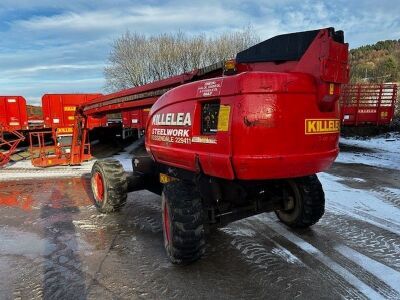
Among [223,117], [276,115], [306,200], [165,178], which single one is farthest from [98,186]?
[276,115]

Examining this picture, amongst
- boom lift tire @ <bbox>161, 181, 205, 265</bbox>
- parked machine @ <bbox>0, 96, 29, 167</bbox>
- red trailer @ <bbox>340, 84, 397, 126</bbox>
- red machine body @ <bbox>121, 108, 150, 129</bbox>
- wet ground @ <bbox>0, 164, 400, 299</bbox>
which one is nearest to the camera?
wet ground @ <bbox>0, 164, 400, 299</bbox>

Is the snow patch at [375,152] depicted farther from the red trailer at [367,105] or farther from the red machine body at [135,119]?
the red machine body at [135,119]

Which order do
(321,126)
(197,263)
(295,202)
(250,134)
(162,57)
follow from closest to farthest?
(250,134), (321,126), (197,263), (295,202), (162,57)

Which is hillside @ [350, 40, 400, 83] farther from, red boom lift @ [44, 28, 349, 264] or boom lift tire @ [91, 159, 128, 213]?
red boom lift @ [44, 28, 349, 264]

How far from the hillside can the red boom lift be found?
1032 inches

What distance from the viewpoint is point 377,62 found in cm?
4472

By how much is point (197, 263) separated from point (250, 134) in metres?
1.64

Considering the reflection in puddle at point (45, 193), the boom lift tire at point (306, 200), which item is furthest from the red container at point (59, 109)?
the boom lift tire at point (306, 200)

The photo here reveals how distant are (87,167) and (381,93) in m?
11.4

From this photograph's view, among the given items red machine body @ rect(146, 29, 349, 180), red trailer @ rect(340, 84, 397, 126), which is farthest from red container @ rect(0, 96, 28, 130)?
red machine body @ rect(146, 29, 349, 180)

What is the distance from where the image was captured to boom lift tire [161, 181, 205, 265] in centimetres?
376

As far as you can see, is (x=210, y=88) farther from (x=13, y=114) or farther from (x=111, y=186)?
(x=13, y=114)

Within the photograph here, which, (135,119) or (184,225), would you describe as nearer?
(184,225)

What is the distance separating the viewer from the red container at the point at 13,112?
1391cm
